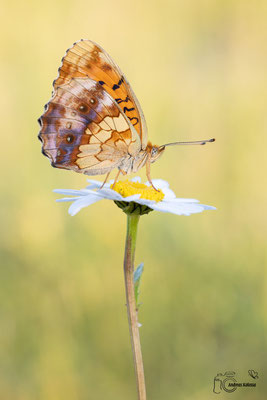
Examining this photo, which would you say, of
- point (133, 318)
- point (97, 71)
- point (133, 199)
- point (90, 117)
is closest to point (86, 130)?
point (90, 117)

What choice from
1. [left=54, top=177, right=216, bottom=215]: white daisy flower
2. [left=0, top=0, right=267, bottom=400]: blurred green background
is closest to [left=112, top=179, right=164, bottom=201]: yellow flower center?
[left=54, top=177, right=216, bottom=215]: white daisy flower

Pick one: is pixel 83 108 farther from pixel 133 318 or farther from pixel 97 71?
pixel 133 318

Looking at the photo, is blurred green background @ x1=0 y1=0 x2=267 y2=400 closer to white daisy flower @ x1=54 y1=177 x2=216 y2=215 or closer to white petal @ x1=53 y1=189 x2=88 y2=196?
white daisy flower @ x1=54 y1=177 x2=216 y2=215

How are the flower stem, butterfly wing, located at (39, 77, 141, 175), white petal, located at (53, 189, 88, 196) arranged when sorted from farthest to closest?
1. butterfly wing, located at (39, 77, 141, 175)
2. white petal, located at (53, 189, 88, 196)
3. the flower stem

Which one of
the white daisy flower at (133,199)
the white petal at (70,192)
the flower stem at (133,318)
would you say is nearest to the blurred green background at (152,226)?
the white daisy flower at (133,199)

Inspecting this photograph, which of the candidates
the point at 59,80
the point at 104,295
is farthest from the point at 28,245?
the point at 59,80

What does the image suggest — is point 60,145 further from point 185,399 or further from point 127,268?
point 185,399

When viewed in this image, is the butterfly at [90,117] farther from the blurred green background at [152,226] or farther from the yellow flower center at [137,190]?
the blurred green background at [152,226]

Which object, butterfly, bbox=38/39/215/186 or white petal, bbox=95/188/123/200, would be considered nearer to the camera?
white petal, bbox=95/188/123/200
